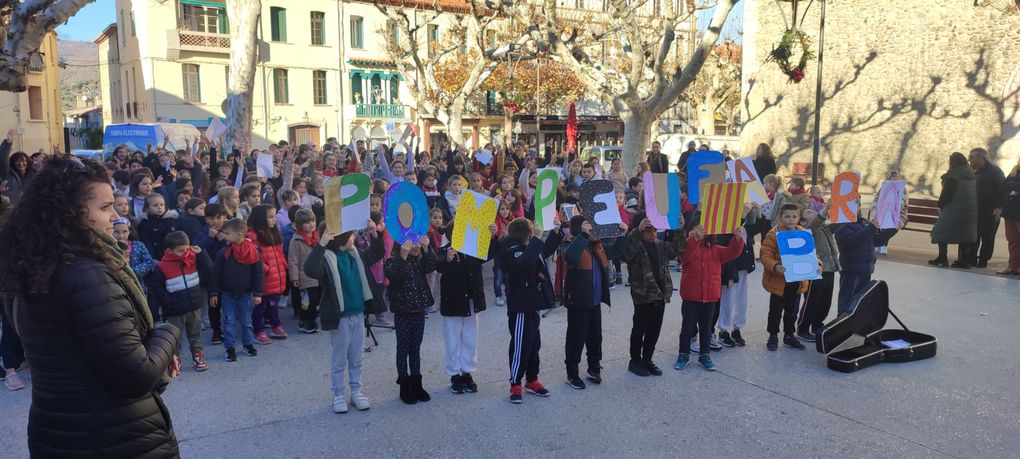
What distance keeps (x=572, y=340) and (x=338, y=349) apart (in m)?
1.82

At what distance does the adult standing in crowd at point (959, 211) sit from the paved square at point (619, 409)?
406cm

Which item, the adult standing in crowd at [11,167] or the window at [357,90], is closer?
the adult standing in crowd at [11,167]

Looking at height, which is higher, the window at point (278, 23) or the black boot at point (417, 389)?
the window at point (278, 23)

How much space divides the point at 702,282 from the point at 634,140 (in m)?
10.7

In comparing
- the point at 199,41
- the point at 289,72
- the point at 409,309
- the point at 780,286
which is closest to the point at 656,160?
the point at 780,286

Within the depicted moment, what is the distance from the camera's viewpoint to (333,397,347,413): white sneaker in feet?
16.9

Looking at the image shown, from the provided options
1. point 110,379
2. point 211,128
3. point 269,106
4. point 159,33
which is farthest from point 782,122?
point 159,33

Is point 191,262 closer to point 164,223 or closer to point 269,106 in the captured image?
point 164,223

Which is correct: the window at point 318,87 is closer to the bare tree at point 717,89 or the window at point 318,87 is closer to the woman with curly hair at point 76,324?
the bare tree at point 717,89

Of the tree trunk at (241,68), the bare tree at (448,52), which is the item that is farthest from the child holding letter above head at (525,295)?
the bare tree at (448,52)

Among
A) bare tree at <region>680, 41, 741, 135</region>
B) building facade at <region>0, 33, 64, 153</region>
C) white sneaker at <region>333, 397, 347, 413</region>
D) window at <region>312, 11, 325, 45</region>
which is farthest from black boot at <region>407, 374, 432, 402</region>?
window at <region>312, 11, 325, 45</region>

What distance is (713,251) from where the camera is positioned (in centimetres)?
610

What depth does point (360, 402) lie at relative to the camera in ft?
17.2

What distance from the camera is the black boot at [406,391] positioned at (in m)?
5.36
